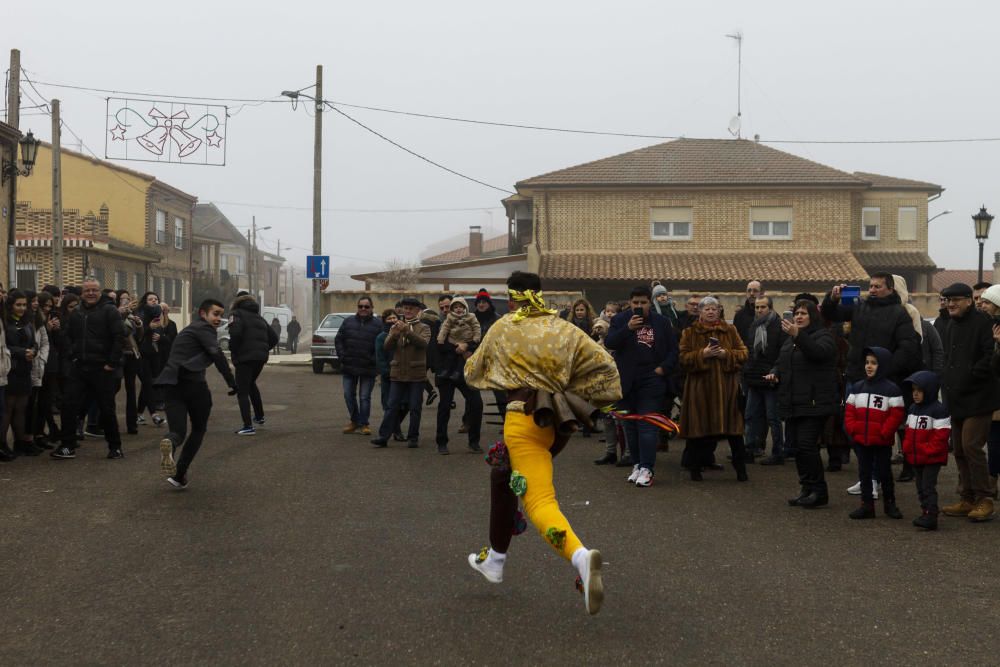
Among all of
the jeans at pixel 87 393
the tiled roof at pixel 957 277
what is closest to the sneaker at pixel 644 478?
the jeans at pixel 87 393

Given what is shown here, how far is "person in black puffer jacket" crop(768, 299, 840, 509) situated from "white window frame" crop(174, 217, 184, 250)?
1942 inches

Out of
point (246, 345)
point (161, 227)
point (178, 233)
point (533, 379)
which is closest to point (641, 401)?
point (533, 379)

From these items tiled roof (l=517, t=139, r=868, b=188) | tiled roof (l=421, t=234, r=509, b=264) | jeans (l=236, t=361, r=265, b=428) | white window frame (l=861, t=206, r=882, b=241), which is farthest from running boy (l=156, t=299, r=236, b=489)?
tiled roof (l=421, t=234, r=509, b=264)

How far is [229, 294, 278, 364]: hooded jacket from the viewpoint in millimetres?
13484

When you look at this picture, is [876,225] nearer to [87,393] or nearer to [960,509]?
[960,509]

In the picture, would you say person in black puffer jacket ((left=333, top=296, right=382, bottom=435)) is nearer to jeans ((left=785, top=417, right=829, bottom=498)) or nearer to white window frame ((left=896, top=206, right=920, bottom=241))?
jeans ((left=785, top=417, right=829, bottom=498))

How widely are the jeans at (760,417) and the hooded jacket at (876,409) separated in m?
3.05

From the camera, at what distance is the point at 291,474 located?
10109 mm

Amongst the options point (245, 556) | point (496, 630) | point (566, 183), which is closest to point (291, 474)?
point (245, 556)

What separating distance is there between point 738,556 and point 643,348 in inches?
144

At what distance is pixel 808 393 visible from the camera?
28.3ft

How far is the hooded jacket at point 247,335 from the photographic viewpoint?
1348cm

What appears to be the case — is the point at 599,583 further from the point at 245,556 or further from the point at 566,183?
the point at 566,183

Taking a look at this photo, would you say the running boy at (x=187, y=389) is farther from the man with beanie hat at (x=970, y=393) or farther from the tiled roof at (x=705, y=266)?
the tiled roof at (x=705, y=266)
